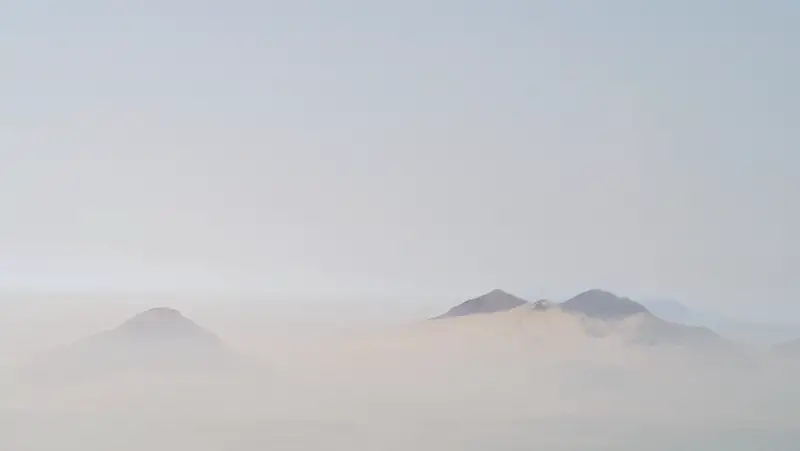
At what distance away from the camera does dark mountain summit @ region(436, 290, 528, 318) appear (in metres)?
2.33

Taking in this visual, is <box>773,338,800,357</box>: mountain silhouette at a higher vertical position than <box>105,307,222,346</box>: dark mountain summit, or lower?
lower

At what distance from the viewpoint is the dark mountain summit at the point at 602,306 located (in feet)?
7.66

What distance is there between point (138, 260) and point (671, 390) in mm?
1616

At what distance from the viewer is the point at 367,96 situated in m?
2.43

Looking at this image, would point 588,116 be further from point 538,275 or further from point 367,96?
point 367,96

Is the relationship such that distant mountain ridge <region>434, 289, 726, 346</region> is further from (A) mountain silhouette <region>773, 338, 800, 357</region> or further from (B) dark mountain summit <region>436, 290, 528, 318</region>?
(A) mountain silhouette <region>773, 338, 800, 357</region>

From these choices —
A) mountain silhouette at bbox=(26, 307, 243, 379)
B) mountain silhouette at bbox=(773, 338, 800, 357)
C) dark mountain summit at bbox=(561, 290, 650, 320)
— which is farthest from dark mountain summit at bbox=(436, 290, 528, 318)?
mountain silhouette at bbox=(773, 338, 800, 357)

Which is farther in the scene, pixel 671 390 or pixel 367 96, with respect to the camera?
pixel 367 96

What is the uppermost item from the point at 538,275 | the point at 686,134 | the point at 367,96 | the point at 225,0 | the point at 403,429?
the point at 225,0

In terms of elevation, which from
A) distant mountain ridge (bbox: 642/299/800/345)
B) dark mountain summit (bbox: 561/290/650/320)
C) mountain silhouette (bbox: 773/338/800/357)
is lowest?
mountain silhouette (bbox: 773/338/800/357)

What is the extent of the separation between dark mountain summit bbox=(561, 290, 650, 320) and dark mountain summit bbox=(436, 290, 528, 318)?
0.50 ft

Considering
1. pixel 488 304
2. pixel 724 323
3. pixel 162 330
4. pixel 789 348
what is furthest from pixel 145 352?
pixel 789 348

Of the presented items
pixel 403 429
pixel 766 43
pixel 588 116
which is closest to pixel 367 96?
pixel 588 116

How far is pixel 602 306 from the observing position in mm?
2342
